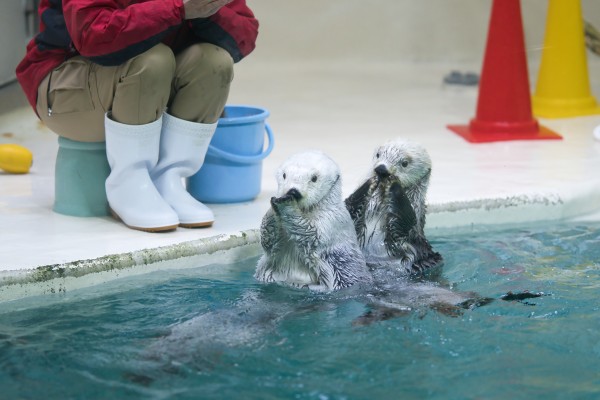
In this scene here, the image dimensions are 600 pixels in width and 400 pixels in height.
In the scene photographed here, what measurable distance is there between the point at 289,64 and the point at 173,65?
5.26m

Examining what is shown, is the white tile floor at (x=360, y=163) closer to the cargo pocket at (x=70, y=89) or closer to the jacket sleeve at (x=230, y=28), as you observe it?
the cargo pocket at (x=70, y=89)

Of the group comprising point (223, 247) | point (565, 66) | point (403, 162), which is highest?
point (565, 66)

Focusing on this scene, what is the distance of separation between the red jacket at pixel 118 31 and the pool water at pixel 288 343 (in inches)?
33.9

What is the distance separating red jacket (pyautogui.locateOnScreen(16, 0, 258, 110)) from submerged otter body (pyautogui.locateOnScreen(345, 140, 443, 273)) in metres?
0.86

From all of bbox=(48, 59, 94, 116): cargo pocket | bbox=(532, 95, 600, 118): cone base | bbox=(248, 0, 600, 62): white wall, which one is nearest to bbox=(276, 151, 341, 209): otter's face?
bbox=(48, 59, 94, 116): cargo pocket

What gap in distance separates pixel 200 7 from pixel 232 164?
91 cm

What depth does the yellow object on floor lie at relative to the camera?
15.9ft

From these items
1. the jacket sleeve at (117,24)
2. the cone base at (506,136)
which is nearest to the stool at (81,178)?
the jacket sleeve at (117,24)

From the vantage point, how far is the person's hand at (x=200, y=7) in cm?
355

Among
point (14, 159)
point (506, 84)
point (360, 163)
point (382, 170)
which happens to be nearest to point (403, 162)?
point (382, 170)

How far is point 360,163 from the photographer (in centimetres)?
523

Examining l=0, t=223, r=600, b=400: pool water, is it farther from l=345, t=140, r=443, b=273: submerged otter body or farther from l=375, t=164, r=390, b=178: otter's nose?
l=375, t=164, r=390, b=178: otter's nose

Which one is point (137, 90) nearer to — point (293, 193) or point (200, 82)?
point (200, 82)

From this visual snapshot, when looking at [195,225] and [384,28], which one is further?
[384,28]
